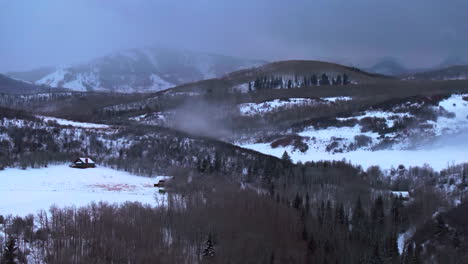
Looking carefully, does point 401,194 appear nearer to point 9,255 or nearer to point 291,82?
point 9,255

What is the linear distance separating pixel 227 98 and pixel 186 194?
404ft

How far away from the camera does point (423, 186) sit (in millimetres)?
52000

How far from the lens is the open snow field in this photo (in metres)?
32.7

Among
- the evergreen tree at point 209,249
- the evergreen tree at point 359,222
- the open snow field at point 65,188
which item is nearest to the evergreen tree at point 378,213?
the evergreen tree at point 359,222

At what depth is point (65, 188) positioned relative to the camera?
43625 millimetres

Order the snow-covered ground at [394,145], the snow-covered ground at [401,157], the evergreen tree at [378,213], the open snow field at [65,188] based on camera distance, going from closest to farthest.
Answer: the open snow field at [65,188]
the evergreen tree at [378,213]
the snow-covered ground at [401,157]
the snow-covered ground at [394,145]

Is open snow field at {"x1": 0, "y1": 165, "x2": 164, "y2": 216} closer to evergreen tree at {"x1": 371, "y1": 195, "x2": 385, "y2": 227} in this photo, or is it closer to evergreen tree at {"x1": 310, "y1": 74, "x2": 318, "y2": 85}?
evergreen tree at {"x1": 371, "y1": 195, "x2": 385, "y2": 227}

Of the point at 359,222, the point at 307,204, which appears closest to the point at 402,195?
the point at 359,222

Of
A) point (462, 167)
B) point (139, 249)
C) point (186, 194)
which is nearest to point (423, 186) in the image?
point (462, 167)

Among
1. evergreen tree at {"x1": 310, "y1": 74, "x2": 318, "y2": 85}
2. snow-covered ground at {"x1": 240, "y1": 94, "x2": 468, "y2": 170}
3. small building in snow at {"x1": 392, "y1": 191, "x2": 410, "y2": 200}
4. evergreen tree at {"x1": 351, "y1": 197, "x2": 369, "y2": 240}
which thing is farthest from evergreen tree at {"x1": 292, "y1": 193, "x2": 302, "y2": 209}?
evergreen tree at {"x1": 310, "y1": 74, "x2": 318, "y2": 85}

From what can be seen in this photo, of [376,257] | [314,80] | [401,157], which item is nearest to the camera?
[376,257]

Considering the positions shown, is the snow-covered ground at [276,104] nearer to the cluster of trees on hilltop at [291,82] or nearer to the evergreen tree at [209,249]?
the cluster of trees on hilltop at [291,82]

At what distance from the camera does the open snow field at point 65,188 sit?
107 feet

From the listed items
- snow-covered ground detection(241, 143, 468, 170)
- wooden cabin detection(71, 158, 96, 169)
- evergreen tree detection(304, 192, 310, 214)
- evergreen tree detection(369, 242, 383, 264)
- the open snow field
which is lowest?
evergreen tree detection(369, 242, 383, 264)
